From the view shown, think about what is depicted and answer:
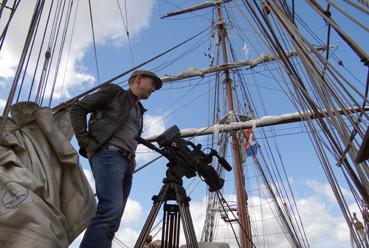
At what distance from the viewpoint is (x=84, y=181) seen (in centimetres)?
147

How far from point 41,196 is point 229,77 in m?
12.3

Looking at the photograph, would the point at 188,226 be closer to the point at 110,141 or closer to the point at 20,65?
the point at 110,141

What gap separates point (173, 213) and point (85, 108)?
66cm

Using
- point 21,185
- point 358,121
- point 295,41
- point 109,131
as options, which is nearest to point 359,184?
point 358,121

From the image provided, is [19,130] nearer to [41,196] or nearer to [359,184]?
[41,196]

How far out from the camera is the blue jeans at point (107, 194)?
148 cm

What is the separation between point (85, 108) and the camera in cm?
181

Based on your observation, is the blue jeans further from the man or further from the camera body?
the camera body

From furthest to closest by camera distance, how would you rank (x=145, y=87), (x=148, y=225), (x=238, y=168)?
(x=238, y=168)
(x=145, y=87)
(x=148, y=225)

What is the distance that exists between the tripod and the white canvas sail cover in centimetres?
30

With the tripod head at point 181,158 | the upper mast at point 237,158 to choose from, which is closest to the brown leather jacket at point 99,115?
the tripod head at point 181,158

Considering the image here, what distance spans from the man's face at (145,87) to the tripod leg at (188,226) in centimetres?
69

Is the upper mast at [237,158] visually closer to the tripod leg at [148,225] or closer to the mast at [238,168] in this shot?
the mast at [238,168]

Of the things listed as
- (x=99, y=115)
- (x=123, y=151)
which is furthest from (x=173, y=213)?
(x=99, y=115)
